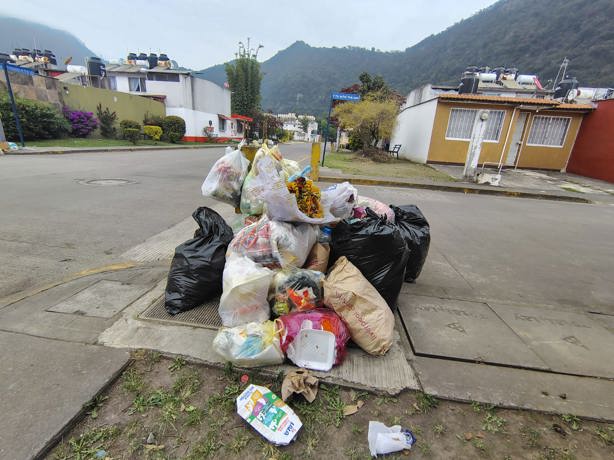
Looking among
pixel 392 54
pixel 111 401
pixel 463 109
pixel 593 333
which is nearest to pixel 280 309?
pixel 111 401

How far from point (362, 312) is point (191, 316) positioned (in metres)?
1.28

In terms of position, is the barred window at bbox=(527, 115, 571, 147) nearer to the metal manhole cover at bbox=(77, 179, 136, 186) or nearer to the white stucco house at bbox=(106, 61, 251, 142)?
the metal manhole cover at bbox=(77, 179, 136, 186)

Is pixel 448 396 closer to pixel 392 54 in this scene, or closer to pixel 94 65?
pixel 94 65

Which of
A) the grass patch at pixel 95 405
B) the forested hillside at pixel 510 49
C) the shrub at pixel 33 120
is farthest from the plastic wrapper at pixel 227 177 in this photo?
the forested hillside at pixel 510 49

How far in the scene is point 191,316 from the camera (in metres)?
2.35

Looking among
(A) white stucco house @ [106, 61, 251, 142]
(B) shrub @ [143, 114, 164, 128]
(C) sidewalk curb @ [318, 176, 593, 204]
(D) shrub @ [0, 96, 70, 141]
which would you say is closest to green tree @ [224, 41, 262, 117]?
(A) white stucco house @ [106, 61, 251, 142]

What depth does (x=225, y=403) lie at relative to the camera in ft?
5.39

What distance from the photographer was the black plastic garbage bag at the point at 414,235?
2.94 meters

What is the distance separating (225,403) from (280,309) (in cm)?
68

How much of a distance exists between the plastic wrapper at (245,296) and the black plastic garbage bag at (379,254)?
2.29 ft

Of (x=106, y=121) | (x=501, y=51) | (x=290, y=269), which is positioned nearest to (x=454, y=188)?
(x=290, y=269)

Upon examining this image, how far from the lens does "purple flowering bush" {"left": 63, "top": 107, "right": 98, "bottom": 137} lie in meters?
19.1

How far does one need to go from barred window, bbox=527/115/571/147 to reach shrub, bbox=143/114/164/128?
25729mm

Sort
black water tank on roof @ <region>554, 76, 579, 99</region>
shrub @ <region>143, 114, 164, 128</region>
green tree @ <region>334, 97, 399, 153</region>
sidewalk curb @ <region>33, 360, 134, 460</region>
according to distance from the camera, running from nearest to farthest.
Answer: sidewalk curb @ <region>33, 360, 134, 460</region> → green tree @ <region>334, 97, 399, 153</region> → black water tank on roof @ <region>554, 76, 579, 99</region> → shrub @ <region>143, 114, 164, 128</region>
